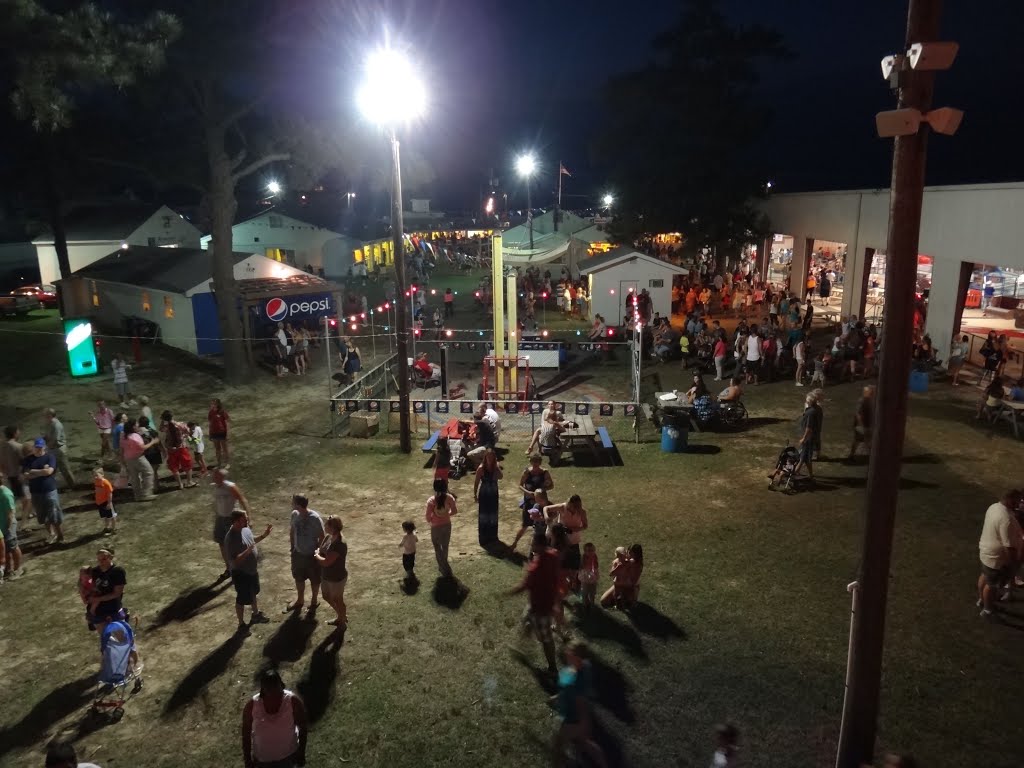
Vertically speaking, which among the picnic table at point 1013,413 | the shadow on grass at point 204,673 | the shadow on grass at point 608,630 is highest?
the picnic table at point 1013,413

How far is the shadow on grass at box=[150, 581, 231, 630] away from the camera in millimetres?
8438

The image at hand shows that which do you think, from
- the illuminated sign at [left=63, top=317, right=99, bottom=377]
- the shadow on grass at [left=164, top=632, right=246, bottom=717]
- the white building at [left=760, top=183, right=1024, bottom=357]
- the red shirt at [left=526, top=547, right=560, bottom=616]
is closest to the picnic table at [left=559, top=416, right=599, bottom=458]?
the white building at [left=760, top=183, right=1024, bottom=357]

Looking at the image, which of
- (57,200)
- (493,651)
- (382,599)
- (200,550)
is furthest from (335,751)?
(57,200)

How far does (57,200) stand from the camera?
3162 centimetres

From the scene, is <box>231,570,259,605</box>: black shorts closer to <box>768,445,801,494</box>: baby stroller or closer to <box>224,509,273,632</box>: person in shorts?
<box>224,509,273,632</box>: person in shorts

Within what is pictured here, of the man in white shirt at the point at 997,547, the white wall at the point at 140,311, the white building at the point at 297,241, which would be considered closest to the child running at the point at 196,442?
the white wall at the point at 140,311

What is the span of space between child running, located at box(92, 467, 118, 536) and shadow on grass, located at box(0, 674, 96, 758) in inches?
152

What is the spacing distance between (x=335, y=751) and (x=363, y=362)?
1809cm

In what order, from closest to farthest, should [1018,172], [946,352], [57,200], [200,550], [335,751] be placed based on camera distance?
1. [335,751]
2. [200,550]
3. [946,352]
4. [1018,172]
5. [57,200]

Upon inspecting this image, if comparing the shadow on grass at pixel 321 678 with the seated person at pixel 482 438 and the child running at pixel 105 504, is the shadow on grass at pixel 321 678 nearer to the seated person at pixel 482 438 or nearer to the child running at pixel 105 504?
the child running at pixel 105 504

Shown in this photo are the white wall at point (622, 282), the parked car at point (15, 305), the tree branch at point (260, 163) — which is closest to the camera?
the tree branch at point (260, 163)

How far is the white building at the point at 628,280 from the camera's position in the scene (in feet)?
88.1

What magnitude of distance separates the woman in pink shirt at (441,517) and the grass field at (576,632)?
0.43 meters

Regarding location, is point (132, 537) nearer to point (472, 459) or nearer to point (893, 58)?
point (472, 459)
